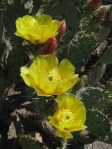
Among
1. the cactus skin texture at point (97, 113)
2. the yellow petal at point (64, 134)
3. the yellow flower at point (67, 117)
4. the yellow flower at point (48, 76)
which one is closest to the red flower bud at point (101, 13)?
the cactus skin texture at point (97, 113)

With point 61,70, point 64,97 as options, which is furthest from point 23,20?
point 64,97

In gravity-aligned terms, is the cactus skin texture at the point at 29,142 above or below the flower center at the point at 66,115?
below

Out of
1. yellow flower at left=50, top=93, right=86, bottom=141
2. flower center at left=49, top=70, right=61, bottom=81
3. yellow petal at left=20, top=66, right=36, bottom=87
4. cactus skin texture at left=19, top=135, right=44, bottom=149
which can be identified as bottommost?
cactus skin texture at left=19, top=135, right=44, bottom=149

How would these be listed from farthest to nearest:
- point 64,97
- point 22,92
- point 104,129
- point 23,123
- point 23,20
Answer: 1. point 22,92
2. point 23,123
3. point 104,129
4. point 23,20
5. point 64,97

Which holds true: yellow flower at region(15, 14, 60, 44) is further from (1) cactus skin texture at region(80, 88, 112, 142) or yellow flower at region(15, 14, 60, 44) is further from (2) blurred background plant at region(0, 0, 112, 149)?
(1) cactus skin texture at region(80, 88, 112, 142)

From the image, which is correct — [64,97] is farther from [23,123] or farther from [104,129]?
[23,123]

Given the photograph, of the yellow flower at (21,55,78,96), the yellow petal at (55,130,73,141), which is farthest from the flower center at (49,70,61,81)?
the yellow petal at (55,130,73,141)

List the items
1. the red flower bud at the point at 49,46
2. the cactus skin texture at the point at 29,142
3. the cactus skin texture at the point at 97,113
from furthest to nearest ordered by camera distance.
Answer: the cactus skin texture at the point at 97,113, the cactus skin texture at the point at 29,142, the red flower bud at the point at 49,46

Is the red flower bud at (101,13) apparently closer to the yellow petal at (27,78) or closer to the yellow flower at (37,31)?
the yellow flower at (37,31)
